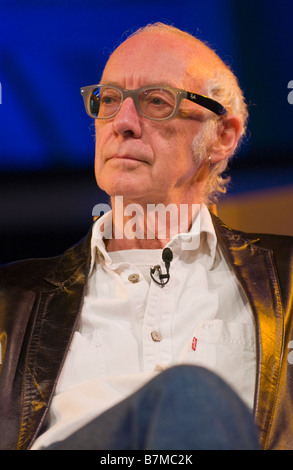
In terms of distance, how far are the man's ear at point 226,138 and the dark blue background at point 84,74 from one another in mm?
117

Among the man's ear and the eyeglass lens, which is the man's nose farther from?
the man's ear

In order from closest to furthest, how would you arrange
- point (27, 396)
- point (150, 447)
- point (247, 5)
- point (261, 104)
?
point (150, 447) < point (27, 396) < point (247, 5) < point (261, 104)

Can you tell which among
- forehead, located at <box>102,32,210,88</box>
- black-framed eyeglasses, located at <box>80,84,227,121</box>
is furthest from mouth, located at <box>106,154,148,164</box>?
forehead, located at <box>102,32,210,88</box>

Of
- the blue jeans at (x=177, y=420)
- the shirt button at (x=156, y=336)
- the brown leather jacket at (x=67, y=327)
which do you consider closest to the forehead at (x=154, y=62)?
the brown leather jacket at (x=67, y=327)

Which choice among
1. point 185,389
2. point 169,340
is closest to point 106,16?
point 169,340

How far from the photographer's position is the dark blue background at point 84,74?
225 centimetres

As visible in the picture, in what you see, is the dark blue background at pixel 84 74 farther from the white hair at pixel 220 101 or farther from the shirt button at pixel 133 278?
the shirt button at pixel 133 278

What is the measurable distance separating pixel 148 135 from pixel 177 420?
118 cm

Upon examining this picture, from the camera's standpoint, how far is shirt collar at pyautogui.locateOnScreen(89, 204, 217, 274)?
199 cm

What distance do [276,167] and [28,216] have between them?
1020mm

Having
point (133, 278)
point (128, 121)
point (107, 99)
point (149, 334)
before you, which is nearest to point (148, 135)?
point (128, 121)
